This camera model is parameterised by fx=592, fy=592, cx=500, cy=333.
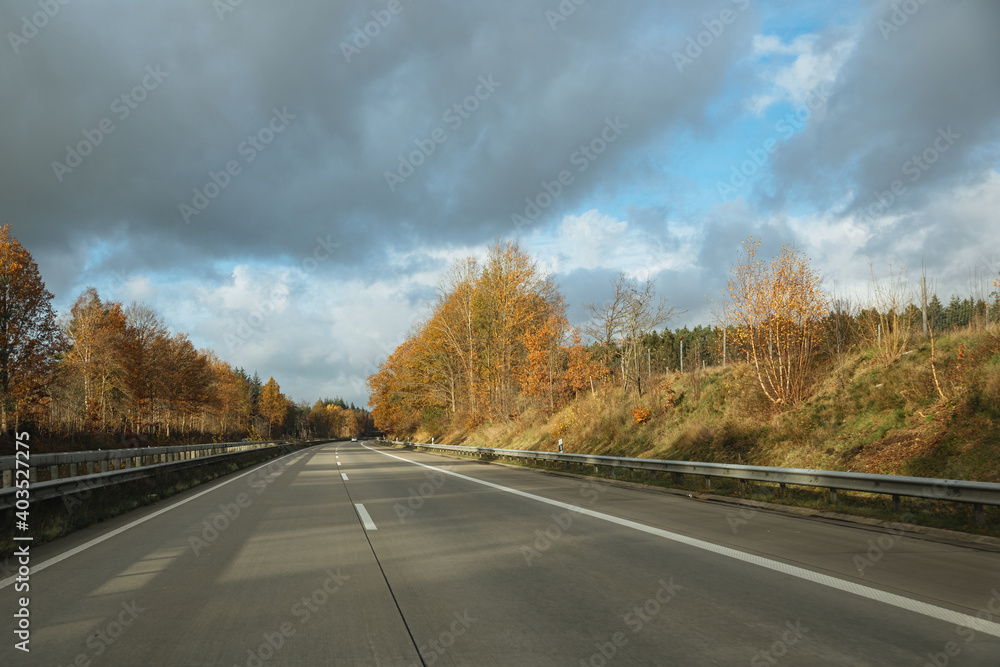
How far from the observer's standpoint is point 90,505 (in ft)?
33.7

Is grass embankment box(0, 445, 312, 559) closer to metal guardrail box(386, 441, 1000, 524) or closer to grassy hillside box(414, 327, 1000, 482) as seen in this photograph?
metal guardrail box(386, 441, 1000, 524)

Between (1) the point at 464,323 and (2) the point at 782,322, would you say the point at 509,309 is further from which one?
(2) the point at 782,322

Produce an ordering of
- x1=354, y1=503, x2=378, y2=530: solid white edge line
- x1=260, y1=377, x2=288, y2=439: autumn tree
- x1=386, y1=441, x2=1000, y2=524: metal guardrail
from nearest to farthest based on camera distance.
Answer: x1=386, y1=441, x2=1000, y2=524: metal guardrail < x1=354, y1=503, x2=378, y2=530: solid white edge line < x1=260, y1=377, x2=288, y2=439: autumn tree

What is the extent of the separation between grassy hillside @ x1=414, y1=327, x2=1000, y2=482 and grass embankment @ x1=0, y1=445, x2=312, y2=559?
13.5 metres

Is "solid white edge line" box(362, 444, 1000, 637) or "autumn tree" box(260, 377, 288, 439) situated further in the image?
"autumn tree" box(260, 377, 288, 439)

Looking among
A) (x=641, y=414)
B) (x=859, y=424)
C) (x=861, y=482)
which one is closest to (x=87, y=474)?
(x=861, y=482)

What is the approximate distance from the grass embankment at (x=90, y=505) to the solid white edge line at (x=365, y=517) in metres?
4.12

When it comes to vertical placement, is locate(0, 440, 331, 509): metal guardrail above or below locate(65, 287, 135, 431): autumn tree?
below

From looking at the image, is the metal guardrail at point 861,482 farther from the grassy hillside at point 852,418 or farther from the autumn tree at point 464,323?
the autumn tree at point 464,323

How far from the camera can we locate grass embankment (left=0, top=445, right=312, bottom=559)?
26.1 feet

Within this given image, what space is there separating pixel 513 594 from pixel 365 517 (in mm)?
5106

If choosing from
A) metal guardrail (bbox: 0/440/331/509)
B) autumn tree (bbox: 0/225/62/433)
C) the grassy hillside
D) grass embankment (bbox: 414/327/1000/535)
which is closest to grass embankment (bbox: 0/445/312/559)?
metal guardrail (bbox: 0/440/331/509)

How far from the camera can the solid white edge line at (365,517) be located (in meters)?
8.62

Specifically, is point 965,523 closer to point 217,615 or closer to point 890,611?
point 890,611
